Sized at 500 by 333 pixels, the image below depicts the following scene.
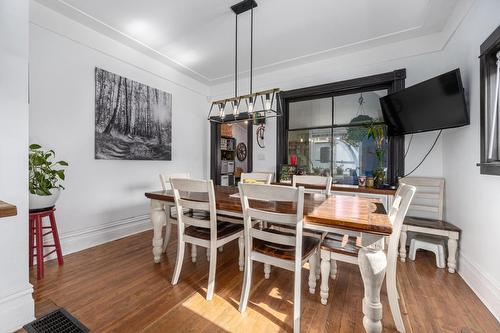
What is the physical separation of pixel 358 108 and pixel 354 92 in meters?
0.26

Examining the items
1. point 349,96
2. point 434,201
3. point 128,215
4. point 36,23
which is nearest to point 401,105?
point 349,96

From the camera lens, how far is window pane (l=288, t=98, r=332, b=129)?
3660 millimetres

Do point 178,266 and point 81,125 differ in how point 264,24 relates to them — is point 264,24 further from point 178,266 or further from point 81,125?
point 178,266

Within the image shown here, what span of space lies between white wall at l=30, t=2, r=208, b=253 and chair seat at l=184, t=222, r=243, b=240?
1.57 m

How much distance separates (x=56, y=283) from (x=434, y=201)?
4036mm

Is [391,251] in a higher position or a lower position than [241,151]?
lower

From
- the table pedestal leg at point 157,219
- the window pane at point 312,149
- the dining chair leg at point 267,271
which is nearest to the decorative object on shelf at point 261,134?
the window pane at point 312,149

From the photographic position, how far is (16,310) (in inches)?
54.5

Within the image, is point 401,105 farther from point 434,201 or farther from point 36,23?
point 36,23

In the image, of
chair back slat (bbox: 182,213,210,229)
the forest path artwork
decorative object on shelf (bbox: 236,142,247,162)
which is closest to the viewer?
chair back slat (bbox: 182,213,210,229)

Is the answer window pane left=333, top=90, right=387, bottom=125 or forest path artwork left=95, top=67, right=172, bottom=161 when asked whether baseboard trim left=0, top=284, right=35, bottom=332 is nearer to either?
forest path artwork left=95, top=67, right=172, bottom=161

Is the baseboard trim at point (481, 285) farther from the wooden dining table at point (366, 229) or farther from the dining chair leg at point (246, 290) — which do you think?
the dining chair leg at point (246, 290)

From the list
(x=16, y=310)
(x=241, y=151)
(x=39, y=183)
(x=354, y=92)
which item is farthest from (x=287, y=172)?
(x=241, y=151)

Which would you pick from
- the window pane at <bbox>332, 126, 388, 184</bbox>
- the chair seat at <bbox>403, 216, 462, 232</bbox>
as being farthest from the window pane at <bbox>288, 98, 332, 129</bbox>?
the chair seat at <bbox>403, 216, 462, 232</bbox>
